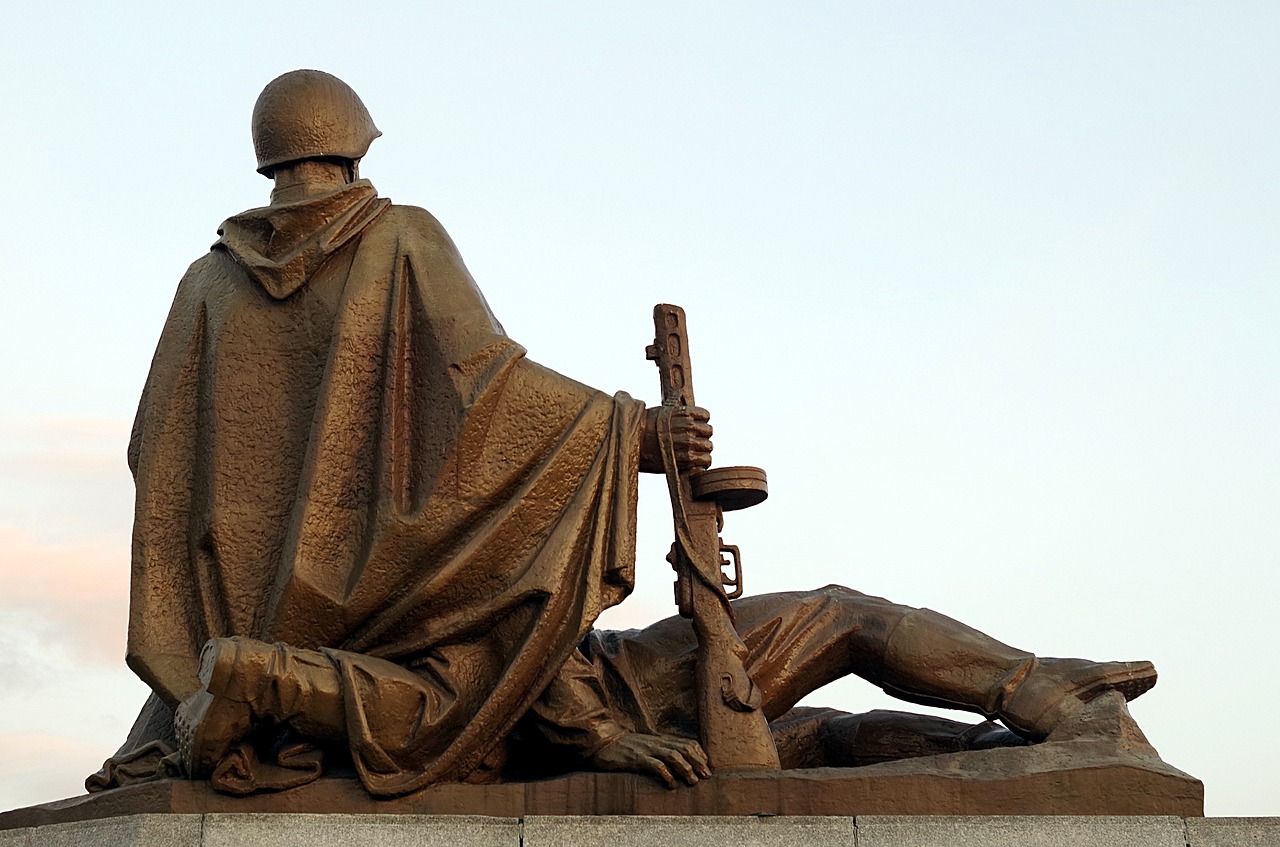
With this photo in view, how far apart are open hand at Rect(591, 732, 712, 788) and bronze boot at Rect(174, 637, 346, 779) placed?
48.2 inches

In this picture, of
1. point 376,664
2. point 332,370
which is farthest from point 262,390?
point 376,664

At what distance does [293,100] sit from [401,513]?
2.32 metres

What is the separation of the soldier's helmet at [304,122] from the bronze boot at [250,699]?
265 cm

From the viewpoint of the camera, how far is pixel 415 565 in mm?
7953

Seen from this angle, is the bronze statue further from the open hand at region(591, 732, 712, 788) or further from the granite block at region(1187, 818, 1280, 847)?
the granite block at region(1187, 818, 1280, 847)

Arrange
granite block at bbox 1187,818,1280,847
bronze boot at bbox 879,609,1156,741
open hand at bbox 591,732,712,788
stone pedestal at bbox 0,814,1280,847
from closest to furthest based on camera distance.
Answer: stone pedestal at bbox 0,814,1280,847
granite block at bbox 1187,818,1280,847
open hand at bbox 591,732,712,788
bronze boot at bbox 879,609,1156,741

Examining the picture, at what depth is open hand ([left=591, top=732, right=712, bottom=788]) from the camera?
763 centimetres

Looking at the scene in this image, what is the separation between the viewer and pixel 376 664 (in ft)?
25.3

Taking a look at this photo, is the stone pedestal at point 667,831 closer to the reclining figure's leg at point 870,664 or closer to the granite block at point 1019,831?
the granite block at point 1019,831

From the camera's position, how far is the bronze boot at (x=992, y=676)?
820 cm

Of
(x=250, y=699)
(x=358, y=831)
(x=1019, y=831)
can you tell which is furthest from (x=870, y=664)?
(x=250, y=699)

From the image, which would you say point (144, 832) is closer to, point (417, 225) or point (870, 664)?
point (417, 225)

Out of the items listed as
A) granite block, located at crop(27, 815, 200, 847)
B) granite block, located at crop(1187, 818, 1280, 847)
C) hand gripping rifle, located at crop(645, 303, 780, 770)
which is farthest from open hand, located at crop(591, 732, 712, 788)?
granite block, located at crop(1187, 818, 1280, 847)

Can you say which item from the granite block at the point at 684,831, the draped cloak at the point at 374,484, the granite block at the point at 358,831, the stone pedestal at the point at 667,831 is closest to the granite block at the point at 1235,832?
the stone pedestal at the point at 667,831
